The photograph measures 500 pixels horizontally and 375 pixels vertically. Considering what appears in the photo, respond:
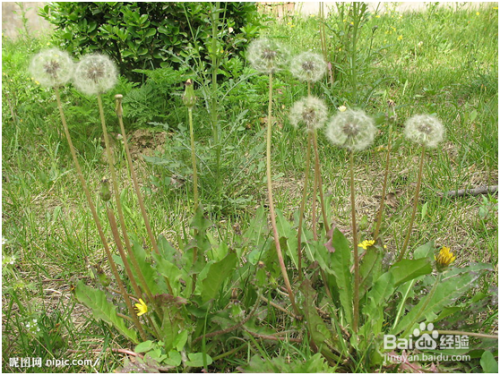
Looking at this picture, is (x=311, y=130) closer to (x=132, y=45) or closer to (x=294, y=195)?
(x=294, y=195)

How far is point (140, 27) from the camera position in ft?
10.2

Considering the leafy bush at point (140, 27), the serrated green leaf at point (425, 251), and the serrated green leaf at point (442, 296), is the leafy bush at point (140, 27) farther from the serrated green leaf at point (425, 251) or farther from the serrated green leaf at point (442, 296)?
the serrated green leaf at point (442, 296)

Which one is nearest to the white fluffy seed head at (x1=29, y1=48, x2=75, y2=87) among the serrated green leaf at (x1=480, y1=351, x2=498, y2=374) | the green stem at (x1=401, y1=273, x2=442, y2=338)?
the green stem at (x1=401, y1=273, x2=442, y2=338)

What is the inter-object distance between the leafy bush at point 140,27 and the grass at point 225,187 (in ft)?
1.40

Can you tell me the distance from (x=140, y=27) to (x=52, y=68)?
2041 millimetres

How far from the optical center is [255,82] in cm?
338

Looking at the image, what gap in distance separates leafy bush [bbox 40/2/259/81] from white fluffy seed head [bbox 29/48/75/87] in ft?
5.97

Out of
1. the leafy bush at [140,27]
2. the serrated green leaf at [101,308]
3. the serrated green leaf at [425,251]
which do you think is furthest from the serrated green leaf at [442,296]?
the leafy bush at [140,27]

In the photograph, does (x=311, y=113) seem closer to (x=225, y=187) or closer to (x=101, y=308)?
(x=101, y=308)

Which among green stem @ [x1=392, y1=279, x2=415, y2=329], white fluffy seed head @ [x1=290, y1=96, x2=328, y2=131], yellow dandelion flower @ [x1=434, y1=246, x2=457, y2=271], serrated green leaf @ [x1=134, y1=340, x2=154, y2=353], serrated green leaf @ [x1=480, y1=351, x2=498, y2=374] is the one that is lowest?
serrated green leaf @ [x1=480, y1=351, x2=498, y2=374]

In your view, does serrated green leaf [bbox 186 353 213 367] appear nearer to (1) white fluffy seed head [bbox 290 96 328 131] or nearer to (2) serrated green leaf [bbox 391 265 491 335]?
(2) serrated green leaf [bbox 391 265 491 335]

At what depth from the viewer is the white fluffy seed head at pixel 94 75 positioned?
4.17ft

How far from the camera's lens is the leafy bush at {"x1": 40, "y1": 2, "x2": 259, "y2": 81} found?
3.10 meters

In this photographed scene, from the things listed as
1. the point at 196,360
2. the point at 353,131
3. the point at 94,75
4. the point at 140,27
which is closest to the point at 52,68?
the point at 94,75
